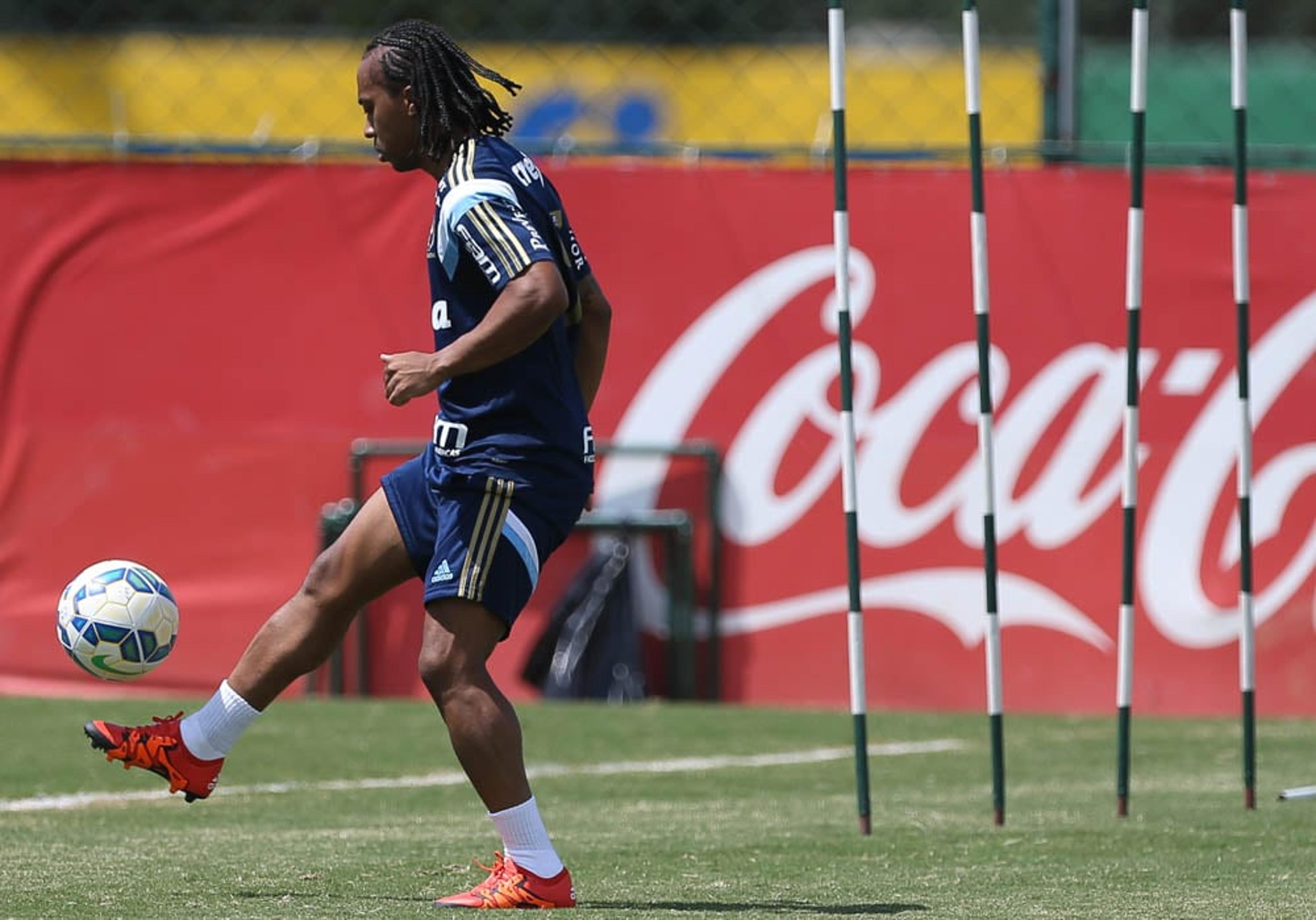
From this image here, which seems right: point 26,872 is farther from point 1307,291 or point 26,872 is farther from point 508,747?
point 1307,291

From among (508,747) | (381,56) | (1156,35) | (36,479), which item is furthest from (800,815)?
(1156,35)

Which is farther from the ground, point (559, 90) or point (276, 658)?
point (559, 90)

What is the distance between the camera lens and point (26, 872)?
6453mm

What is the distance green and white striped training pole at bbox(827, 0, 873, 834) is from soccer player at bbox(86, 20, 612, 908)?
1210 mm

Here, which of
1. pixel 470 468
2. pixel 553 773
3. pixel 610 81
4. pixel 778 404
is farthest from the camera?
pixel 610 81

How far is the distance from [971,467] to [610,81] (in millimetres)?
10429

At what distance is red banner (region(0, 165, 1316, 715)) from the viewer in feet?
38.0

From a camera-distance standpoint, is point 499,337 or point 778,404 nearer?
point 499,337

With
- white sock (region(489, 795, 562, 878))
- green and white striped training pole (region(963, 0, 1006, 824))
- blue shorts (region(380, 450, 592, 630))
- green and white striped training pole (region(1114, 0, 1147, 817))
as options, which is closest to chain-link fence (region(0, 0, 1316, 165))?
green and white striped training pole (region(1114, 0, 1147, 817))

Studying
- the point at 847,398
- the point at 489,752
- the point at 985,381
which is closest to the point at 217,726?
the point at 489,752

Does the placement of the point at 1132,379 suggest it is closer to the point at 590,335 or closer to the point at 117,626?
the point at 590,335

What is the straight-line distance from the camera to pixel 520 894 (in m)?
5.92

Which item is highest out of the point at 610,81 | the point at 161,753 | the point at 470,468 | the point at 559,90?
the point at 610,81

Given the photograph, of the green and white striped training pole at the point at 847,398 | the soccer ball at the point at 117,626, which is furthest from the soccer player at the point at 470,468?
the green and white striped training pole at the point at 847,398
